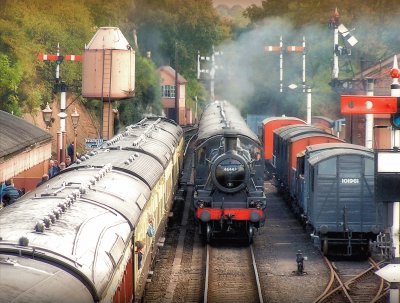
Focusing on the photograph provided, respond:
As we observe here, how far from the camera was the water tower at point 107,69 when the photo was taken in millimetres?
33438

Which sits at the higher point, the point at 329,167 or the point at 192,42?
the point at 192,42

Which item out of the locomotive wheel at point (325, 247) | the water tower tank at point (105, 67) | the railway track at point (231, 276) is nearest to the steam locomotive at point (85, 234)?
the railway track at point (231, 276)

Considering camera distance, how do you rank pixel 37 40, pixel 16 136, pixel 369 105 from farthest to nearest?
pixel 37 40
pixel 16 136
pixel 369 105

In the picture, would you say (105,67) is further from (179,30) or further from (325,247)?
(179,30)

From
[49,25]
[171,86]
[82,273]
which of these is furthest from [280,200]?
[171,86]

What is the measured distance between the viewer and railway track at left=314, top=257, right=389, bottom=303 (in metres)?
17.6

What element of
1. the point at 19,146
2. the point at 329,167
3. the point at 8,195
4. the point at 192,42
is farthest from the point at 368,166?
the point at 192,42

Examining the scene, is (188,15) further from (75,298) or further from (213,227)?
(75,298)

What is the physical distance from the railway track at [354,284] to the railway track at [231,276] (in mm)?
1482

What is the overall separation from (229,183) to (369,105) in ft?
32.2

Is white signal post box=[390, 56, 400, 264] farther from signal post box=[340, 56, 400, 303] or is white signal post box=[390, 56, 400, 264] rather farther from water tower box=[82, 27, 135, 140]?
water tower box=[82, 27, 135, 140]

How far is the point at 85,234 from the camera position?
10531 mm

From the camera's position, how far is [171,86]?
221 feet

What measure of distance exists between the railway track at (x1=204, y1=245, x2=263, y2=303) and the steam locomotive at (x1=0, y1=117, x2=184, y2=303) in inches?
60.1
